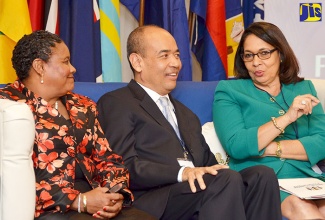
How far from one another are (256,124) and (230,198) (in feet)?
2.62

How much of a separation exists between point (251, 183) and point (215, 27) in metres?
1.76

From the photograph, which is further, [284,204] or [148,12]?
[148,12]

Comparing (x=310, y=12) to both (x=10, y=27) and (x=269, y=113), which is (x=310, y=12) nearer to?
(x=269, y=113)

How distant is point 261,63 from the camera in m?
3.20

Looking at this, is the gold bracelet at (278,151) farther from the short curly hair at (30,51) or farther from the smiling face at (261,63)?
the short curly hair at (30,51)

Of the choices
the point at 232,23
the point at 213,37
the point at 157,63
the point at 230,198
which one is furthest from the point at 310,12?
the point at 230,198

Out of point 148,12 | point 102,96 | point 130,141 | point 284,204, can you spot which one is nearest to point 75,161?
point 130,141

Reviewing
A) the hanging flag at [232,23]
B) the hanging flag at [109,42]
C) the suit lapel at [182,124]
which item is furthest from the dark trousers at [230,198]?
the hanging flag at [232,23]

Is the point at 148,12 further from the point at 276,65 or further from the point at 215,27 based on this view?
the point at 276,65

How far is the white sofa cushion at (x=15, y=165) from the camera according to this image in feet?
6.69

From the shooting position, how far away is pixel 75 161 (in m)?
2.57

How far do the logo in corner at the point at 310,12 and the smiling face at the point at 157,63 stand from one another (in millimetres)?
1713

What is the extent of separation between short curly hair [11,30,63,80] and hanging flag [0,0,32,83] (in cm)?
Answer: 84

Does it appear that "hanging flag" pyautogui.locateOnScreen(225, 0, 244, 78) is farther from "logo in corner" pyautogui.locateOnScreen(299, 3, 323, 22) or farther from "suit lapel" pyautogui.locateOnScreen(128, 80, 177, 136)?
"suit lapel" pyautogui.locateOnScreen(128, 80, 177, 136)
